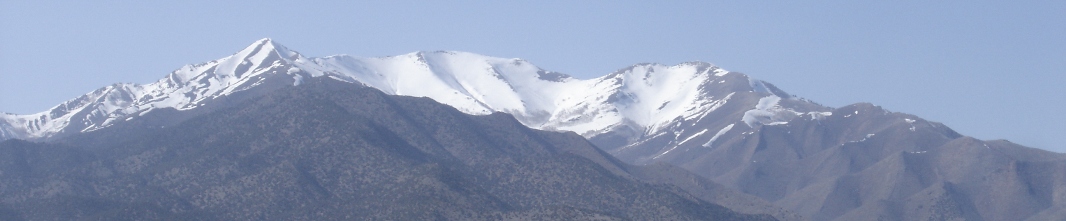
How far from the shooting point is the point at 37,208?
19288cm

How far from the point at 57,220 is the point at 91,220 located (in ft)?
20.9

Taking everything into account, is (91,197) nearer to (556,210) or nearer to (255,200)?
(255,200)

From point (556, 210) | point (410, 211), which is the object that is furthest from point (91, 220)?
point (556, 210)

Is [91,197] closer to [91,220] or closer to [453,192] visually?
[91,220]

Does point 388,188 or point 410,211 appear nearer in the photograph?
point 410,211

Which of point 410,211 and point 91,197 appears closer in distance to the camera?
point 410,211

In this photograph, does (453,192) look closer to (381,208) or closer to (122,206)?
(381,208)

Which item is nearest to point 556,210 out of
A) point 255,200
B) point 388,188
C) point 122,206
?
point 388,188

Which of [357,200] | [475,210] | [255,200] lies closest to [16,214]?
[255,200]

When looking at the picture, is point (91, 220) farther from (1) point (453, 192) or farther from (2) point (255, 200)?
(1) point (453, 192)

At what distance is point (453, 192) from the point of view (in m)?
194

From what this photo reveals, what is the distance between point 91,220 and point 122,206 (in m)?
5.91

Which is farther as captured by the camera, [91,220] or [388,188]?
[388,188]

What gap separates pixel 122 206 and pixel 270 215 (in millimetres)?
17564
